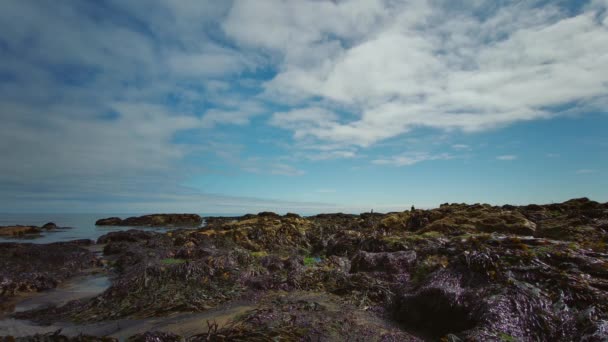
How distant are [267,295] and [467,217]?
29.6ft

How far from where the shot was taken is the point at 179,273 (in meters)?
6.74

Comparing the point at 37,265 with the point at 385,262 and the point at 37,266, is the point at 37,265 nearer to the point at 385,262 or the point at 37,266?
the point at 37,266

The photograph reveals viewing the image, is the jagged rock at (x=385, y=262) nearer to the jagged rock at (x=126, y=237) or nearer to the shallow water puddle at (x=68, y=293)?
the shallow water puddle at (x=68, y=293)

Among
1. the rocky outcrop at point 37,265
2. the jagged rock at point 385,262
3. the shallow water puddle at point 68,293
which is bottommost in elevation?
the shallow water puddle at point 68,293

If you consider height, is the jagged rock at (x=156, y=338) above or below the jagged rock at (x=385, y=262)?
below

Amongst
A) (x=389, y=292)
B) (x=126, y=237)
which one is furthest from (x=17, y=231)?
(x=389, y=292)

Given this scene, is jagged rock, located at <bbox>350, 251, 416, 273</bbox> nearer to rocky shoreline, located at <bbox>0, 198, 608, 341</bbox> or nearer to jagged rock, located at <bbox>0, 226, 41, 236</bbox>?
rocky shoreline, located at <bbox>0, 198, 608, 341</bbox>

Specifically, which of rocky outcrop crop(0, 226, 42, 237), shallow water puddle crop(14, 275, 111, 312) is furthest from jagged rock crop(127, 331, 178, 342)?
rocky outcrop crop(0, 226, 42, 237)

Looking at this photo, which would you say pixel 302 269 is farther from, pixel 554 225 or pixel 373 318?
pixel 554 225

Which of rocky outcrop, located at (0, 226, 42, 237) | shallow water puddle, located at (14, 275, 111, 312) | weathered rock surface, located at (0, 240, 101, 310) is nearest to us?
shallow water puddle, located at (14, 275, 111, 312)

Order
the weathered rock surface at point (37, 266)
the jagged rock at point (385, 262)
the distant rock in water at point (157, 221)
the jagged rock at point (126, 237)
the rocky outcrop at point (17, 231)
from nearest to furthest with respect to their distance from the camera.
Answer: the jagged rock at point (385, 262) → the weathered rock surface at point (37, 266) → the jagged rock at point (126, 237) → the rocky outcrop at point (17, 231) → the distant rock in water at point (157, 221)

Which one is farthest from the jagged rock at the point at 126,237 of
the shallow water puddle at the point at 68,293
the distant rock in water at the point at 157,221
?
the distant rock in water at the point at 157,221

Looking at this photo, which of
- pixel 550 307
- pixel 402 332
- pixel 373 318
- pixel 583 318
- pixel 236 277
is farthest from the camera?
pixel 236 277

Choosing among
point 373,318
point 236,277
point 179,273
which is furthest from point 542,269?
point 179,273
